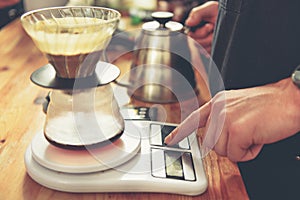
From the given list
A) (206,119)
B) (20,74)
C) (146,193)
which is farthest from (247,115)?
(20,74)

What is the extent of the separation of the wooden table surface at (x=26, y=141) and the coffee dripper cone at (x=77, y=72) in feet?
0.32

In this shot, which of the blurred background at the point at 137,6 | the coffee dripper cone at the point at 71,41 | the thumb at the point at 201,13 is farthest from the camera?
the blurred background at the point at 137,6

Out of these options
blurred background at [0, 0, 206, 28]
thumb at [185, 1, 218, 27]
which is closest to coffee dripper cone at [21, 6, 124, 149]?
thumb at [185, 1, 218, 27]

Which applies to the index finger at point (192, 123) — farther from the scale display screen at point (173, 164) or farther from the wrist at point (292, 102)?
the wrist at point (292, 102)

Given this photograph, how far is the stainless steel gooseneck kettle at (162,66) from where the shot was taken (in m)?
1.01

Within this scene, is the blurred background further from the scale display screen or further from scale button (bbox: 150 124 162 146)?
the scale display screen

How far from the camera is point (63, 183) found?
66cm

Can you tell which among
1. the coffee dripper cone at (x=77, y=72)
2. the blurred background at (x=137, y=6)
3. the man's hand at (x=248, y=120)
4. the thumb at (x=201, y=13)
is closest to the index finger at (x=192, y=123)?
the man's hand at (x=248, y=120)

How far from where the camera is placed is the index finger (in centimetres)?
74

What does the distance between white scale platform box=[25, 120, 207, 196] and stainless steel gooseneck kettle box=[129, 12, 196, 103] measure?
0.97ft

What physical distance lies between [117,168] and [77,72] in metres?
0.20

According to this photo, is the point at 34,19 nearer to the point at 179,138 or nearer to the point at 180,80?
the point at 179,138

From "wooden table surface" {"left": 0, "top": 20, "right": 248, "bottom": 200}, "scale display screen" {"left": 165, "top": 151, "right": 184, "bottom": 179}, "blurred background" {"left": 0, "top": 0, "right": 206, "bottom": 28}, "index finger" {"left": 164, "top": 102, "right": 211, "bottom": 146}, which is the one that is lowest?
"blurred background" {"left": 0, "top": 0, "right": 206, "bottom": 28}

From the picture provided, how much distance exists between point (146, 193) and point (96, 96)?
8.1 inches
